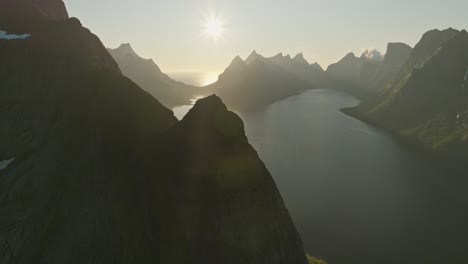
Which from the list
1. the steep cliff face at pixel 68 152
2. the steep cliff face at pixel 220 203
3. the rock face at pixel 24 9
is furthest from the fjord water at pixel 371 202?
the rock face at pixel 24 9

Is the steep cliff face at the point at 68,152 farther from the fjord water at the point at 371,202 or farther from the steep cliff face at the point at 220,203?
the fjord water at the point at 371,202

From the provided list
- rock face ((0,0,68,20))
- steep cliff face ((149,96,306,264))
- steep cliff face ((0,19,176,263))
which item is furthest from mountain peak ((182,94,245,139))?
rock face ((0,0,68,20))

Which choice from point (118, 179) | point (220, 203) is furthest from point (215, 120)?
point (118, 179)

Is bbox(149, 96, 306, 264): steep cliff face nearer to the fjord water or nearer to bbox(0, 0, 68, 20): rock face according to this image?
the fjord water

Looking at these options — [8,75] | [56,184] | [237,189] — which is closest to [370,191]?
[237,189]

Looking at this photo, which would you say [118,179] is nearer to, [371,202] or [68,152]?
[68,152]

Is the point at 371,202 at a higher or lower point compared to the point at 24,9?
lower
